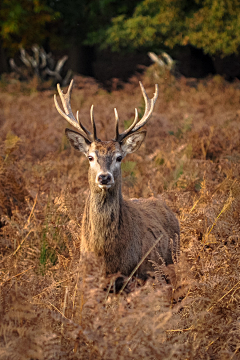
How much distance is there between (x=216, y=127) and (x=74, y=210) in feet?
17.3

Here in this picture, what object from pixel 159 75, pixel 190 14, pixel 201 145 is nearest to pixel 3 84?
pixel 159 75

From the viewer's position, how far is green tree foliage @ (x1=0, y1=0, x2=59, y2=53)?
21688mm

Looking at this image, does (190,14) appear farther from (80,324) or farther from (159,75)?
(80,324)

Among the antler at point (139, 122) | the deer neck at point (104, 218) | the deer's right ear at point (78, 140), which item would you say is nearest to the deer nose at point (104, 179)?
the deer neck at point (104, 218)

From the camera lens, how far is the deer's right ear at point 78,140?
4.33 m

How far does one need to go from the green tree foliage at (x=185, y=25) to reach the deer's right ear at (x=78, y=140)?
13.0 meters

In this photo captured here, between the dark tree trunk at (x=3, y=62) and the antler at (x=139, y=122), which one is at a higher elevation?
the dark tree trunk at (x=3, y=62)

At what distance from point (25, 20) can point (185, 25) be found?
33.2 ft

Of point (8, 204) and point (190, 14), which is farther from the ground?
point (190, 14)

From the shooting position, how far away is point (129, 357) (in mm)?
2479

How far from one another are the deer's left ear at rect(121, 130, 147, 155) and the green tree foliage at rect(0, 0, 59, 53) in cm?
1943

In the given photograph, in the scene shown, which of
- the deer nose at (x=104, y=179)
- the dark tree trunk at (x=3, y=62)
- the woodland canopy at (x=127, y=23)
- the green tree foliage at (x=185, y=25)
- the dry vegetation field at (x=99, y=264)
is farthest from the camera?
the dark tree trunk at (x=3, y=62)

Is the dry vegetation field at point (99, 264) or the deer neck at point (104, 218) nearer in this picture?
the dry vegetation field at point (99, 264)

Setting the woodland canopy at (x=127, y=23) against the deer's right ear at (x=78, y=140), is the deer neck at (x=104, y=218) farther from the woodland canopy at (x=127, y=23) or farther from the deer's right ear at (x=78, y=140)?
the woodland canopy at (x=127, y=23)
